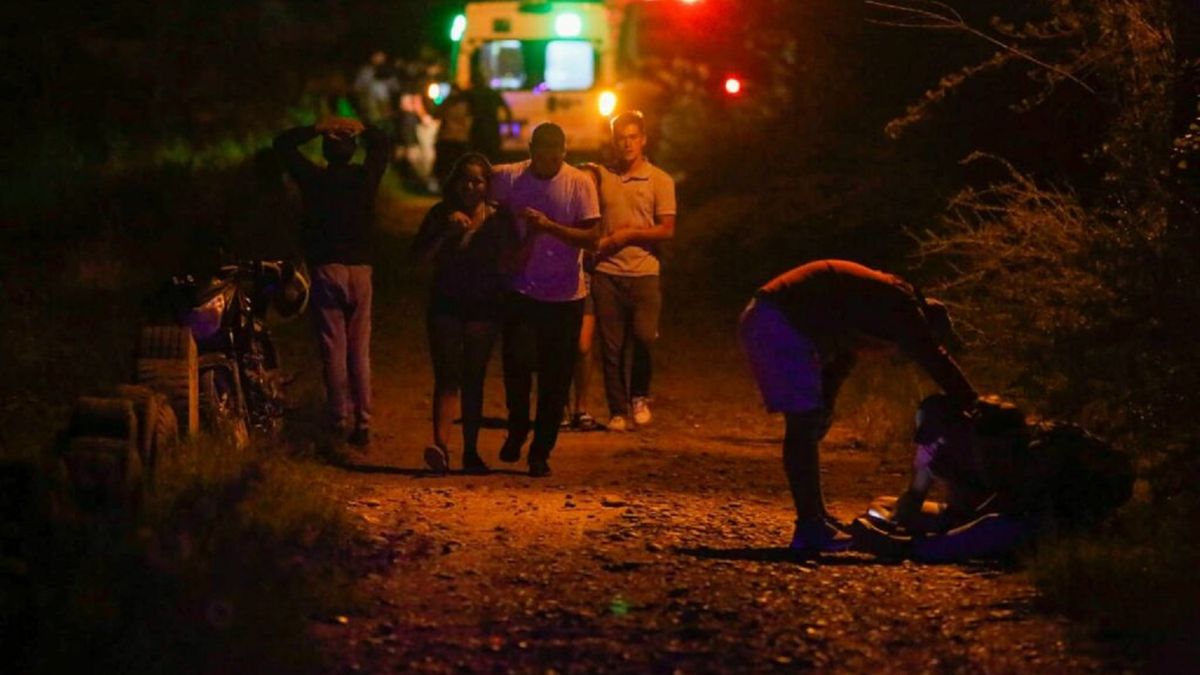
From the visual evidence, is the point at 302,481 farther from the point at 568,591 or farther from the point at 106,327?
the point at 106,327

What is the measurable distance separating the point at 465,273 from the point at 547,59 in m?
17.9

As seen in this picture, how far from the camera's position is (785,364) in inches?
321

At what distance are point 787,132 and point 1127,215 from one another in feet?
49.2

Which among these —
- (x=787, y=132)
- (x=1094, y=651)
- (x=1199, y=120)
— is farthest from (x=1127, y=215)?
(x=787, y=132)

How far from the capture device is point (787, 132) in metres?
24.7

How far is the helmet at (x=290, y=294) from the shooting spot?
10922mm

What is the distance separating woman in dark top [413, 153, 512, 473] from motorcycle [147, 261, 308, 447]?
108 centimetres

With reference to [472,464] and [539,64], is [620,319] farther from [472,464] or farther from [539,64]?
[539,64]

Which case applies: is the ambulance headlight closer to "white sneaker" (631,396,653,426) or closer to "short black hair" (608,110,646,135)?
"white sneaker" (631,396,653,426)

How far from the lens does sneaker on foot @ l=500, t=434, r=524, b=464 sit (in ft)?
34.8

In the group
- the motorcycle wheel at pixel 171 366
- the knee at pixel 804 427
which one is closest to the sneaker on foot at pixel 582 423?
the motorcycle wheel at pixel 171 366

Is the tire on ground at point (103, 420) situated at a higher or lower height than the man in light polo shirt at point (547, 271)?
lower

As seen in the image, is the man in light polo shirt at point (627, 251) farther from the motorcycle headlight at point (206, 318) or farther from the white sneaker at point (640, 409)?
the motorcycle headlight at point (206, 318)

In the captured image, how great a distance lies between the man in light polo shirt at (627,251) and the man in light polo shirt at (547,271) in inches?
67.6
